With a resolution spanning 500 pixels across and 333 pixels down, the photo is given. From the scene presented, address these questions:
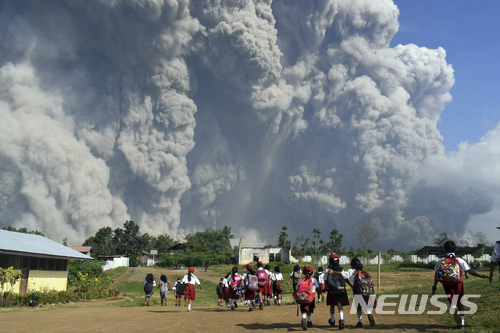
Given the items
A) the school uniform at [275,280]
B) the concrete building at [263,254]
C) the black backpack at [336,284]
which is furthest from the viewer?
the concrete building at [263,254]

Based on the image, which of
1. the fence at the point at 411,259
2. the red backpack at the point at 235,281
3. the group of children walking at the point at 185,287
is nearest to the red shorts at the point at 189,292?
the group of children walking at the point at 185,287

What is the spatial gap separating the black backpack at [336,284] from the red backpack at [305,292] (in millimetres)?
512

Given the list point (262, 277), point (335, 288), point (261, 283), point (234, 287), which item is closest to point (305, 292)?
point (335, 288)

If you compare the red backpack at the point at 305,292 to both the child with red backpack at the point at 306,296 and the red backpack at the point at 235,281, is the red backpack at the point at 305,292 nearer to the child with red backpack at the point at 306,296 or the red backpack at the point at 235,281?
the child with red backpack at the point at 306,296

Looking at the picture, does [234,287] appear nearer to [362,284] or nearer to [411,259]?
[362,284]

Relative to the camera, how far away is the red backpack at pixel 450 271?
9461 mm

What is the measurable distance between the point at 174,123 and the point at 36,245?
66.8m

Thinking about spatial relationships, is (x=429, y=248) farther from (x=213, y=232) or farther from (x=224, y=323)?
(x=224, y=323)

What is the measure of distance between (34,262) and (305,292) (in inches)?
893

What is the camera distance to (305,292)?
36.2 feet

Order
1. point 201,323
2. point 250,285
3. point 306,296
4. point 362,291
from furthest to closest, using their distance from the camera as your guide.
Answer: point 250,285 → point 201,323 → point 306,296 → point 362,291

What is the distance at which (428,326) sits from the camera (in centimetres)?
1025

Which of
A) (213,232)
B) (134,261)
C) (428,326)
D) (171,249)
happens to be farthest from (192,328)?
(213,232)

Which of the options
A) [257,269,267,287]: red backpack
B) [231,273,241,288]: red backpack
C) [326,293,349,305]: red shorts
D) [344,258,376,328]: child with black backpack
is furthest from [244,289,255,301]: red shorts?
[344,258,376,328]: child with black backpack
